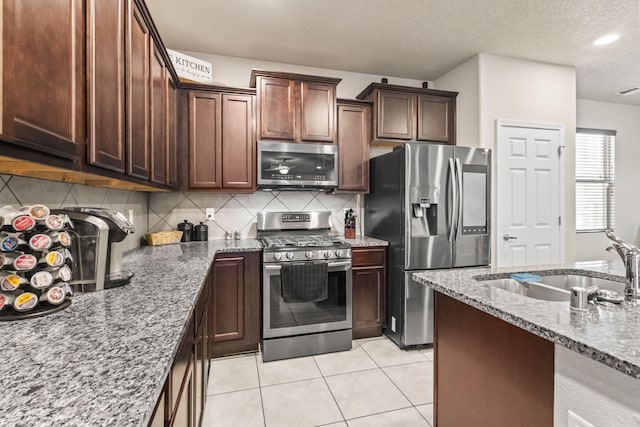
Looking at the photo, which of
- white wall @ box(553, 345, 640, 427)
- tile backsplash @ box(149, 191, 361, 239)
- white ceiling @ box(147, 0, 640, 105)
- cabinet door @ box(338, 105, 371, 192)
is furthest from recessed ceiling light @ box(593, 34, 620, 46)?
white wall @ box(553, 345, 640, 427)

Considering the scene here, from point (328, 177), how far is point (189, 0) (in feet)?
5.74

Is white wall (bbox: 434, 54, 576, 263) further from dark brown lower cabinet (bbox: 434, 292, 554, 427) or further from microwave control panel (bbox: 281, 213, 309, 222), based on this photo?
dark brown lower cabinet (bbox: 434, 292, 554, 427)

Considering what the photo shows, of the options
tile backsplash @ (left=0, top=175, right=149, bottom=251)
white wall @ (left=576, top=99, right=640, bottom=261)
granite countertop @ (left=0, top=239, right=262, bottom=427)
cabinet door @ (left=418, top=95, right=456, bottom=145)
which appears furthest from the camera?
white wall @ (left=576, top=99, right=640, bottom=261)

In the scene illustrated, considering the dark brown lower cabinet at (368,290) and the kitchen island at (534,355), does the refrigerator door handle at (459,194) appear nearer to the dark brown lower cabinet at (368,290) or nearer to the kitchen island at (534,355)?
the dark brown lower cabinet at (368,290)

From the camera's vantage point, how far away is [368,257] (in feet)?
9.53

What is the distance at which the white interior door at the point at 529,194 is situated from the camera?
318 cm

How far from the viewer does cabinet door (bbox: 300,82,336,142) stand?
298cm

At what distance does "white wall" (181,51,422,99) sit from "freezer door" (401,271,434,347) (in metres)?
2.15

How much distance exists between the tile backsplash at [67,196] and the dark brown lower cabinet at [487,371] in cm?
180

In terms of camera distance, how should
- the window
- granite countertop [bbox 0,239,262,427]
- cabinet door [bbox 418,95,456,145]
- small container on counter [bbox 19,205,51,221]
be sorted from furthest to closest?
the window, cabinet door [bbox 418,95,456,145], small container on counter [bbox 19,205,51,221], granite countertop [bbox 0,239,262,427]

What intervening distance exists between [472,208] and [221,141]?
2.32m

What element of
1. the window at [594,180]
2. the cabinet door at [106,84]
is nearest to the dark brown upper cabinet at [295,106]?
the cabinet door at [106,84]

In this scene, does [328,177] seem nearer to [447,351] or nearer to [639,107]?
[447,351]

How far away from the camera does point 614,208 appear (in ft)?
14.6
